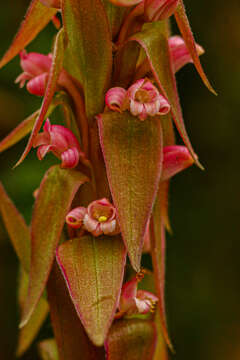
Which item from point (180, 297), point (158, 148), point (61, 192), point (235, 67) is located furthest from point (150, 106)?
point (235, 67)

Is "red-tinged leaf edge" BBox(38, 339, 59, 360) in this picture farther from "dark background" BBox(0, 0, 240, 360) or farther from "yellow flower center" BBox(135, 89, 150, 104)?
"dark background" BBox(0, 0, 240, 360)

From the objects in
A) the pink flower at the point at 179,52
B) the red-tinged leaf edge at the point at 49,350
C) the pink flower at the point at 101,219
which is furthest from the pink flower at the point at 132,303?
the pink flower at the point at 179,52

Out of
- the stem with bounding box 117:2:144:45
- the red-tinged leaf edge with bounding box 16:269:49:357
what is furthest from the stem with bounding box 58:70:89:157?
the red-tinged leaf edge with bounding box 16:269:49:357

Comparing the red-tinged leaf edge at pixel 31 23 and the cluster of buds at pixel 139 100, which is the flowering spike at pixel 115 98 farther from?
the red-tinged leaf edge at pixel 31 23

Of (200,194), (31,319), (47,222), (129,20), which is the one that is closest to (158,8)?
Result: (129,20)

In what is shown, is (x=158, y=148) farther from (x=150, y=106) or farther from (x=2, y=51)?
(x=2, y=51)

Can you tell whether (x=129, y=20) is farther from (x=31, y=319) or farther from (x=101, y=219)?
(x=31, y=319)
